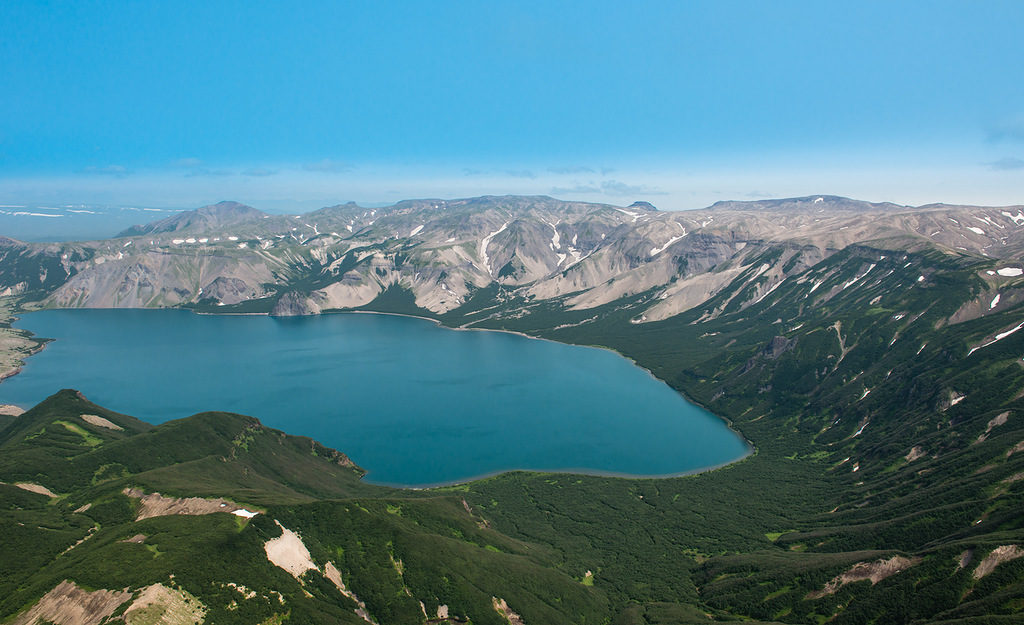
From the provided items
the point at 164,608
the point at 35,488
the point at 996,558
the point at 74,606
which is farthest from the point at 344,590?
the point at 996,558

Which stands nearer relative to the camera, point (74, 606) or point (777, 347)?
point (74, 606)

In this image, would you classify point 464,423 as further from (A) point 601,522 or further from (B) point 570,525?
(A) point 601,522

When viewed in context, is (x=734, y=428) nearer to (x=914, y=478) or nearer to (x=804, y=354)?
(x=804, y=354)

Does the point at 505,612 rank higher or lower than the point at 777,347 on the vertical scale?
lower

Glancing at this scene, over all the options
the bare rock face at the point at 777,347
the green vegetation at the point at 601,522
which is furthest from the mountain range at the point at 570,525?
the bare rock face at the point at 777,347

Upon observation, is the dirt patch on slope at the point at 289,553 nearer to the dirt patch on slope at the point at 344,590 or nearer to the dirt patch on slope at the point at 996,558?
the dirt patch on slope at the point at 344,590

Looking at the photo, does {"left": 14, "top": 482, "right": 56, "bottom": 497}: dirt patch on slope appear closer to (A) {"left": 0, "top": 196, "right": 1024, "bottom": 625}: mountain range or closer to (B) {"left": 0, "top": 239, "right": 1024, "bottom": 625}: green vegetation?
(A) {"left": 0, "top": 196, "right": 1024, "bottom": 625}: mountain range

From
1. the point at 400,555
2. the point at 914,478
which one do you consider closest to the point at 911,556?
the point at 914,478
